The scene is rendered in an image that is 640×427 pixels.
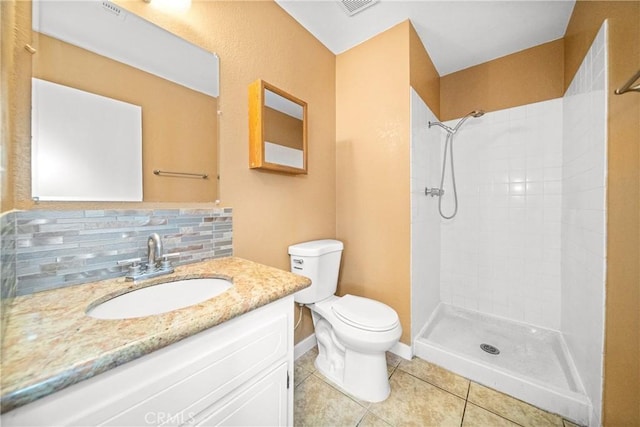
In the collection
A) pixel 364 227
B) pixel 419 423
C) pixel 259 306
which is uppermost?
pixel 364 227

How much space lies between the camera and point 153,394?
0.51m

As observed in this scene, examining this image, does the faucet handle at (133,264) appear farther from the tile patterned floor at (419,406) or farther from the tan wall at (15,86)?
the tile patterned floor at (419,406)

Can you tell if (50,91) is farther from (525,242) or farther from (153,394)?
(525,242)

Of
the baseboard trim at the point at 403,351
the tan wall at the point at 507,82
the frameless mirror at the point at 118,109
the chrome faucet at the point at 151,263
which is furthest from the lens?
the tan wall at the point at 507,82

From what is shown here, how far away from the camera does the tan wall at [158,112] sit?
78cm

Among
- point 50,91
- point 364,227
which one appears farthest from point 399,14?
point 50,91

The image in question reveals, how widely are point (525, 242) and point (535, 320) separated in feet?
2.05

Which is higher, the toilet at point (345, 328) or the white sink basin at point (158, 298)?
the white sink basin at point (158, 298)

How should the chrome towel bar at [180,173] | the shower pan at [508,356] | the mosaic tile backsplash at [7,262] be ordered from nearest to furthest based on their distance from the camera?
the mosaic tile backsplash at [7,262] < the chrome towel bar at [180,173] < the shower pan at [508,356]

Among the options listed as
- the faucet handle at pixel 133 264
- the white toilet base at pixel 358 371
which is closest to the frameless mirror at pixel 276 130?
the faucet handle at pixel 133 264

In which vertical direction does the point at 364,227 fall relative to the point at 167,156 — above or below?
below

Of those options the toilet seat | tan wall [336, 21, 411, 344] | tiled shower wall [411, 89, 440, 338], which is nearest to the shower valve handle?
tiled shower wall [411, 89, 440, 338]

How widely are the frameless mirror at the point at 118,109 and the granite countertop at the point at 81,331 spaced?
0.35m

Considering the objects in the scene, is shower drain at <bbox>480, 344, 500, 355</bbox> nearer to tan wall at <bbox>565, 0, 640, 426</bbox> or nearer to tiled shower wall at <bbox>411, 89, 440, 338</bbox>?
tiled shower wall at <bbox>411, 89, 440, 338</bbox>
